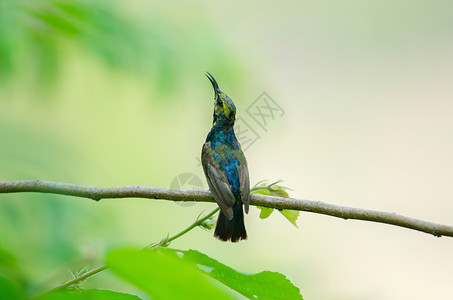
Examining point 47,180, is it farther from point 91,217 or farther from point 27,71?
point 27,71

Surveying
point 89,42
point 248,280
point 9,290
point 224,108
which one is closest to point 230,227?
point 224,108

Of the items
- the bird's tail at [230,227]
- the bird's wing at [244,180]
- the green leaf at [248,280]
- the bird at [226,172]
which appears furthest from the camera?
the bird's tail at [230,227]

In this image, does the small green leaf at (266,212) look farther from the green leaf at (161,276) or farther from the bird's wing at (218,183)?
the green leaf at (161,276)

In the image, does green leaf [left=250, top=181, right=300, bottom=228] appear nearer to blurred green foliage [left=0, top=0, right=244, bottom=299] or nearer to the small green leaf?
the small green leaf

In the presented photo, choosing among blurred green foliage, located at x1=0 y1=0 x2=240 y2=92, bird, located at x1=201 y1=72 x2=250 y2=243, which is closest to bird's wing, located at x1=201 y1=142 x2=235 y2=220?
bird, located at x1=201 y1=72 x2=250 y2=243

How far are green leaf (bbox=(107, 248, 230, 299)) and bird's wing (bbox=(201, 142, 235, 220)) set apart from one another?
6.09ft

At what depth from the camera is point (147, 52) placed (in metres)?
2.84

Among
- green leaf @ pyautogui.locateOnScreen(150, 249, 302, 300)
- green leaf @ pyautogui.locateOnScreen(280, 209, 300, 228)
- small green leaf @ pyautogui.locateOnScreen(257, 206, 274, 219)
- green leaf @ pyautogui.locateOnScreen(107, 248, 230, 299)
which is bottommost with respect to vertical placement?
green leaf @ pyautogui.locateOnScreen(150, 249, 302, 300)

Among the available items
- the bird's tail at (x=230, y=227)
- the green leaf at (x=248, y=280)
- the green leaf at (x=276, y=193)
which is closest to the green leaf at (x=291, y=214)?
the green leaf at (x=276, y=193)

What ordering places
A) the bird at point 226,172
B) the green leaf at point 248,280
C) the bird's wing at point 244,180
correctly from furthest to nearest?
the bird at point 226,172
the bird's wing at point 244,180
the green leaf at point 248,280

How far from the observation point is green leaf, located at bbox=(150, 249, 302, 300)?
103 cm

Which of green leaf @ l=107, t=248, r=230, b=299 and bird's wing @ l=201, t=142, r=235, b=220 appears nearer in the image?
green leaf @ l=107, t=248, r=230, b=299

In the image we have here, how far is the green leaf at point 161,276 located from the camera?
43 cm

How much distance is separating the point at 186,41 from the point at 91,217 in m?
1.91
